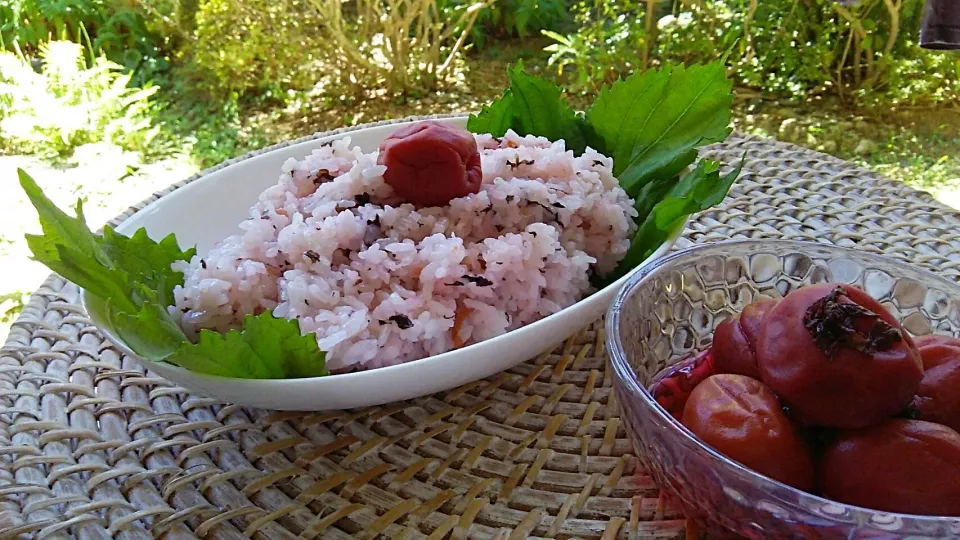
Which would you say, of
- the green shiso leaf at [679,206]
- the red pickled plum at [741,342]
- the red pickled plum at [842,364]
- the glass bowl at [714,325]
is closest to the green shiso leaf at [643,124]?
the green shiso leaf at [679,206]

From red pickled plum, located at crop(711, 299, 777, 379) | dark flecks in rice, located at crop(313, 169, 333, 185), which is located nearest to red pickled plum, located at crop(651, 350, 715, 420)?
red pickled plum, located at crop(711, 299, 777, 379)

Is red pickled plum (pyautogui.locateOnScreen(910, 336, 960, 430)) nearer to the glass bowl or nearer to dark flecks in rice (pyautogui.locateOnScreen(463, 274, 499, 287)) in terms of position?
the glass bowl

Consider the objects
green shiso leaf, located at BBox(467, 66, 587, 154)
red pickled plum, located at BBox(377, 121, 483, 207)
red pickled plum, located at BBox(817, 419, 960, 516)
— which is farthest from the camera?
green shiso leaf, located at BBox(467, 66, 587, 154)

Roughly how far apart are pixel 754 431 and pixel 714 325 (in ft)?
0.82

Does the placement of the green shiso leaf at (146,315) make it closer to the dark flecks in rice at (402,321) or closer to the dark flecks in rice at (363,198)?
the dark flecks in rice at (402,321)

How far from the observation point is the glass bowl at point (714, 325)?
1.61ft

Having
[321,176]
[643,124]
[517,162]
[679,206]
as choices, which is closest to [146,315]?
[321,176]

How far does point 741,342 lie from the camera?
615mm

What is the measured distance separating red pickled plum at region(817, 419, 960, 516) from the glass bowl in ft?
0.17

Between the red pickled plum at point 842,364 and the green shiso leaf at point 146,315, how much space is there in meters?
0.40

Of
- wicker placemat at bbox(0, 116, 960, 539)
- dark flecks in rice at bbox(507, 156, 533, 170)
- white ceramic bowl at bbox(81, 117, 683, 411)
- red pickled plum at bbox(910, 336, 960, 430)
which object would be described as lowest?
wicker placemat at bbox(0, 116, 960, 539)

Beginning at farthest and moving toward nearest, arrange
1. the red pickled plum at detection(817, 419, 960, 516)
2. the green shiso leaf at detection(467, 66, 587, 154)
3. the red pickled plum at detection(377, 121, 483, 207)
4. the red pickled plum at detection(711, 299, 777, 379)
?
the green shiso leaf at detection(467, 66, 587, 154)
the red pickled plum at detection(377, 121, 483, 207)
the red pickled plum at detection(711, 299, 777, 379)
the red pickled plum at detection(817, 419, 960, 516)

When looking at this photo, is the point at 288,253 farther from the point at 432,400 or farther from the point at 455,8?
the point at 455,8

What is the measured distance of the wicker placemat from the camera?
25.7 inches
